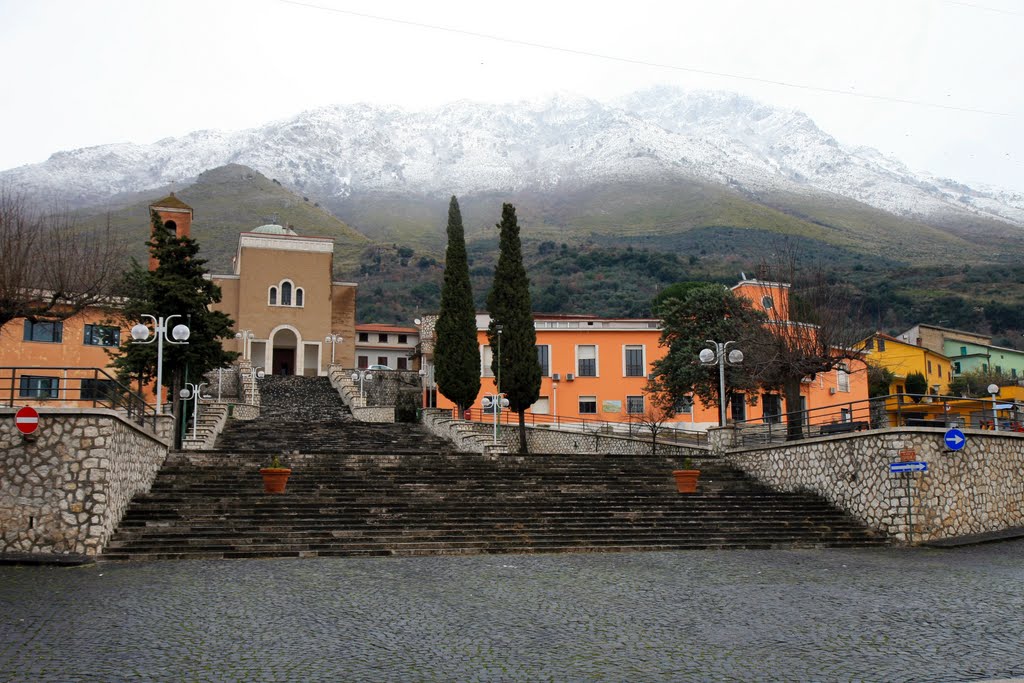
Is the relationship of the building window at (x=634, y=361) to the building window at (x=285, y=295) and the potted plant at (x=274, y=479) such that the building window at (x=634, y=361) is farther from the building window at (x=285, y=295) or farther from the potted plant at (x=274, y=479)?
the potted plant at (x=274, y=479)

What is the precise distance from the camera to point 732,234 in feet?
372

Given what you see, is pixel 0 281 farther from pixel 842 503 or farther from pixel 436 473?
pixel 842 503

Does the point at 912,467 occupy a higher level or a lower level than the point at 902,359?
lower

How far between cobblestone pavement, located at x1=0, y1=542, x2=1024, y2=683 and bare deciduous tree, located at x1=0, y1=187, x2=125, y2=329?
7.79 metres

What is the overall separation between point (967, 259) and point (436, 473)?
327 ft

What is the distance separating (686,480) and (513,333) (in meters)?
9.94

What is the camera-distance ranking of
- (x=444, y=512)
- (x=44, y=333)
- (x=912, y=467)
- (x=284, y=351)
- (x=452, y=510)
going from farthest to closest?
(x=284, y=351) < (x=44, y=333) < (x=912, y=467) < (x=452, y=510) < (x=444, y=512)

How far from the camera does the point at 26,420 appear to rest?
43.7ft

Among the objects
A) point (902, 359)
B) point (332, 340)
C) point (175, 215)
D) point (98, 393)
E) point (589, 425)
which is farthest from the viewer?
point (902, 359)

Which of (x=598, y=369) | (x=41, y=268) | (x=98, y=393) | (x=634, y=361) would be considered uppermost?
(x=41, y=268)

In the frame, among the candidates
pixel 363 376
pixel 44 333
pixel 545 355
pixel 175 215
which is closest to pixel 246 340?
pixel 175 215

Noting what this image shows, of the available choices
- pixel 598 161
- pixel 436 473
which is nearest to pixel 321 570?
pixel 436 473

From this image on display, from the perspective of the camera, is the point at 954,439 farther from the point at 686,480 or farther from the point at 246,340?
the point at 246,340

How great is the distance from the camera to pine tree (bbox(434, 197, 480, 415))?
32.2 meters
